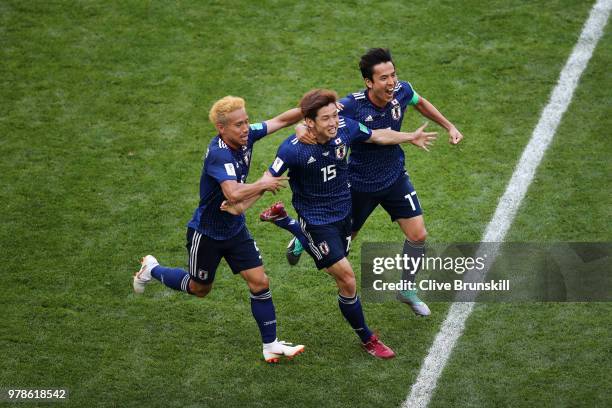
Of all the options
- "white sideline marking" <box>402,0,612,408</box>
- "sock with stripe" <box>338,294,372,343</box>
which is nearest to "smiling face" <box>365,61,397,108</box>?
"sock with stripe" <box>338,294,372,343</box>

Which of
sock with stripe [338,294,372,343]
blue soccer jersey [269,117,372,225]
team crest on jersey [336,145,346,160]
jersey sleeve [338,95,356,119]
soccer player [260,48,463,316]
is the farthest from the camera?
jersey sleeve [338,95,356,119]

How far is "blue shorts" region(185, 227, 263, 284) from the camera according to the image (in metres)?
8.33

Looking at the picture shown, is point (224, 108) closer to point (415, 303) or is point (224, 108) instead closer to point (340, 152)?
point (340, 152)

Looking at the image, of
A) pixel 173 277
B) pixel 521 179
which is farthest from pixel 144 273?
pixel 521 179

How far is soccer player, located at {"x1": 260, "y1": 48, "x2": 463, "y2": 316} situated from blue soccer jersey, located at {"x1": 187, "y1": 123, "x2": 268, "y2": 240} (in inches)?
28.8

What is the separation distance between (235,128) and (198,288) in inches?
62.0

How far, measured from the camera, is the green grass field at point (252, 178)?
830 cm

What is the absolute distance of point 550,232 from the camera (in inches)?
394

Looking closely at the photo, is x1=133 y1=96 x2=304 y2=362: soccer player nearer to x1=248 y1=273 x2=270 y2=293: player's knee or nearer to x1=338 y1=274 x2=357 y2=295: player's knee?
x1=248 y1=273 x2=270 y2=293: player's knee

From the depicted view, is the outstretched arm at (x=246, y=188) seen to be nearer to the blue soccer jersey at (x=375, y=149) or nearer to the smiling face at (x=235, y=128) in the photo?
the smiling face at (x=235, y=128)

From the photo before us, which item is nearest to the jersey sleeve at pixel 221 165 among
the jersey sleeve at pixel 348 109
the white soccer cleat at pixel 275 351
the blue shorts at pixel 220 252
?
the blue shorts at pixel 220 252

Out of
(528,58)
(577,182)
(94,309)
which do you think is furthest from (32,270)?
(528,58)

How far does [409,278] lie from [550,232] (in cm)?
171

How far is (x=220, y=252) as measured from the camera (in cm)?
841
